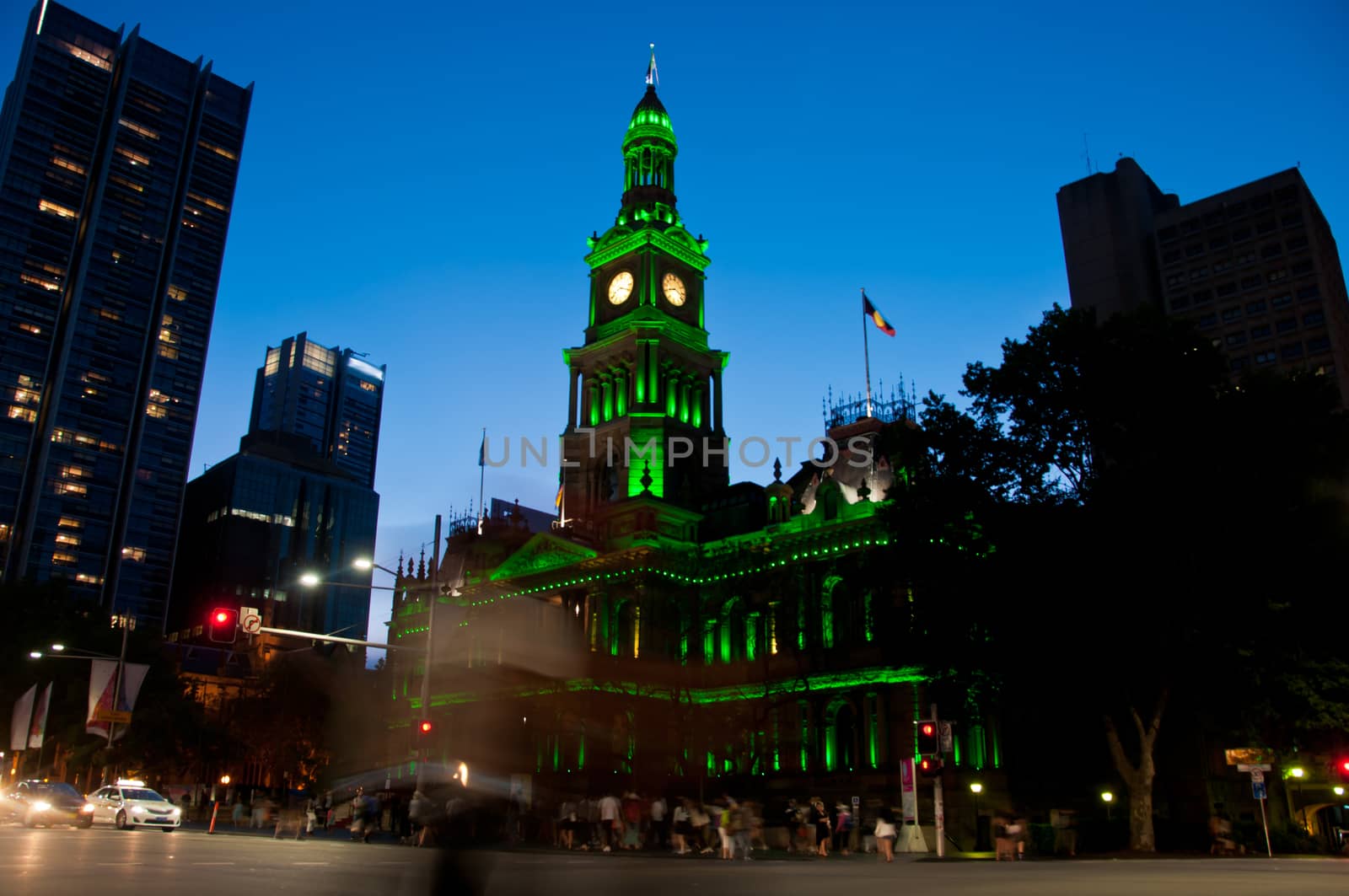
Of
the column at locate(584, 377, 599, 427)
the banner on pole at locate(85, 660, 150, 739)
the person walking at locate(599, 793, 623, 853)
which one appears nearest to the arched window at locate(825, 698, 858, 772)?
the person walking at locate(599, 793, 623, 853)

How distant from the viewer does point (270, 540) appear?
561 feet

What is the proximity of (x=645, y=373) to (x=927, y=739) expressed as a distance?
46.1 m

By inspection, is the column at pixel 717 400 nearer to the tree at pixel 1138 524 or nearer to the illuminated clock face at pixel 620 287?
the illuminated clock face at pixel 620 287

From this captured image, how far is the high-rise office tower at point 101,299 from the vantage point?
132 m

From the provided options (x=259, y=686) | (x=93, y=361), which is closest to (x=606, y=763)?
(x=259, y=686)

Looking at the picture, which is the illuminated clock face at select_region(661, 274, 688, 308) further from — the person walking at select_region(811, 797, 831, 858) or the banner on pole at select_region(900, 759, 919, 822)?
the banner on pole at select_region(900, 759, 919, 822)

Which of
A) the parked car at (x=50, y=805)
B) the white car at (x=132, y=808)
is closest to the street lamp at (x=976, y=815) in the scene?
the white car at (x=132, y=808)

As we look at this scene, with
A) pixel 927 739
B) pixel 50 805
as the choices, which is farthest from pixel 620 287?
pixel 927 739

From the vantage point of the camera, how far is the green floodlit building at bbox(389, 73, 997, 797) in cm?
5347

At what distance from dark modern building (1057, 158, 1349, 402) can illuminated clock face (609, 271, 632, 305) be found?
50.8 m

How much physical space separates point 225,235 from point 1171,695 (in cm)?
14850

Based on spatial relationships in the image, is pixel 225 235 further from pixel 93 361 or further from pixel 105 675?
pixel 105 675

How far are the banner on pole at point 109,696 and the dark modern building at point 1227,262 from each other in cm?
8666

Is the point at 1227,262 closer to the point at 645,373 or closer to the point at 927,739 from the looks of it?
the point at 645,373
